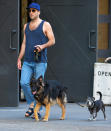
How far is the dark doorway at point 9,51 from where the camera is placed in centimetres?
1141

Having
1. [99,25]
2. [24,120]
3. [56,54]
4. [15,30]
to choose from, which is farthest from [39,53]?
[99,25]

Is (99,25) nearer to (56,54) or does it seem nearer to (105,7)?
(105,7)

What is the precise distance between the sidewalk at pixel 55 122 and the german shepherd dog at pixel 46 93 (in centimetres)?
29

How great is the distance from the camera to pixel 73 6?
12.2m

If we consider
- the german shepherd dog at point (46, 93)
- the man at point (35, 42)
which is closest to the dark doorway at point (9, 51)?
the man at point (35, 42)

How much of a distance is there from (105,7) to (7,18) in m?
2.76

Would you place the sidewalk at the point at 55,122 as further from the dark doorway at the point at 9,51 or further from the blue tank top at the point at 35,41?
the blue tank top at the point at 35,41

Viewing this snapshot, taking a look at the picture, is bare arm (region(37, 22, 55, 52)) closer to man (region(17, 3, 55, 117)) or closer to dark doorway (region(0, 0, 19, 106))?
man (region(17, 3, 55, 117))

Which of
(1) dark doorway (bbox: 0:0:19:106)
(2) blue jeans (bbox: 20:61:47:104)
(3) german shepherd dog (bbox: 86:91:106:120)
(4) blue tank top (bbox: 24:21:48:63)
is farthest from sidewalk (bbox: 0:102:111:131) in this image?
(4) blue tank top (bbox: 24:21:48:63)

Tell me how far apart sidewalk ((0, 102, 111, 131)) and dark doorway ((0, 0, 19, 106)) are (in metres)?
0.41

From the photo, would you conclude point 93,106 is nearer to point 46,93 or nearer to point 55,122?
point 55,122

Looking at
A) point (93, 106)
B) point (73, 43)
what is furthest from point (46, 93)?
point (73, 43)

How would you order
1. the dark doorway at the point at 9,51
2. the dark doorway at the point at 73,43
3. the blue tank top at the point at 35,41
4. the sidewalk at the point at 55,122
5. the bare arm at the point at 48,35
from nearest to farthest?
the sidewalk at the point at 55,122 < the bare arm at the point at 48,35 < the blue tank top at the point at 35,41 < the dark doorway at the point at 9,51 < the dark doorway at the point at 73,43

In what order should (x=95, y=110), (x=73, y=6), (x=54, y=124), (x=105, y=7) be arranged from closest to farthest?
(x=54, y=124)
(x=95, y=110)
(x=73, y=6)
(x=105, y=7)
